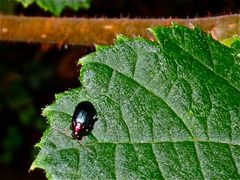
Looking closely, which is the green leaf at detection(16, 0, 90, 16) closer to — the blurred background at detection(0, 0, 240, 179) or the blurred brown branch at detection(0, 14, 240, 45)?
the blurred brown branch at detection(0, 14, 240, 45)

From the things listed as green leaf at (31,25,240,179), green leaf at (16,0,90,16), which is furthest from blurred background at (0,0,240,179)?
green leaf at (31,25,240,179)

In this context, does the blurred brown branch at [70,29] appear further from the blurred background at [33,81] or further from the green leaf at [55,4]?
the blurred background at [33,81]

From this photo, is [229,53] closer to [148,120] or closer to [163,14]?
[148,120]

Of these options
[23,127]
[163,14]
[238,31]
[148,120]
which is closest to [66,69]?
[23,127]

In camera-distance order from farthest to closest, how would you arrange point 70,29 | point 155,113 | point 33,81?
1. point 33,81
2. point 70,29
3. point 155,113

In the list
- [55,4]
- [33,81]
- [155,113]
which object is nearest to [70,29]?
[55,4]

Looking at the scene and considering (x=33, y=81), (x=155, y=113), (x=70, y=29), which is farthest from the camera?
(x=33, y=81)

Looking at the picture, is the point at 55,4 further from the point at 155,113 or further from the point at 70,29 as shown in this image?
the point at 155,113

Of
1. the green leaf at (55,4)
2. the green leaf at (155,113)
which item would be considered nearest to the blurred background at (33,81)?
the green leaf at (55,4)
